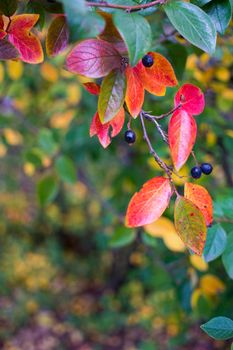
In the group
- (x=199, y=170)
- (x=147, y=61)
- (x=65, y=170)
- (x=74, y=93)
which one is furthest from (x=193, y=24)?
(x=74, y=93)

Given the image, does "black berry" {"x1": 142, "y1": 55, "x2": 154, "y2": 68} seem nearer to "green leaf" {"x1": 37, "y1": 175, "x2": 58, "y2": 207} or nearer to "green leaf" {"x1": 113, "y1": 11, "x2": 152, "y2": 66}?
"green leaf" {"x1": 113, "y1": 11, "x2": 152, "y2": 66}

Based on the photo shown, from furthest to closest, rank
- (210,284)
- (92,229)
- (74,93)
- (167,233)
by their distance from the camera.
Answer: (92,229), (74,93), (210,284), (167,233)

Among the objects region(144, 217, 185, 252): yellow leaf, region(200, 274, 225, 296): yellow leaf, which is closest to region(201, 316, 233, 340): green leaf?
region(144, 217, 185, 252): yellow leaf

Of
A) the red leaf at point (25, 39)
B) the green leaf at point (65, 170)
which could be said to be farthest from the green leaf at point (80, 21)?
the green leaf at point (65, 170)

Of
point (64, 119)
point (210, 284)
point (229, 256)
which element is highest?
point (229, 256)

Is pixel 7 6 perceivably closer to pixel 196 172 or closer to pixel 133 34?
pixel 133 34

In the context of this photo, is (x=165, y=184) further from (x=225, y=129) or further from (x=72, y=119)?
(x=72, y=119)
